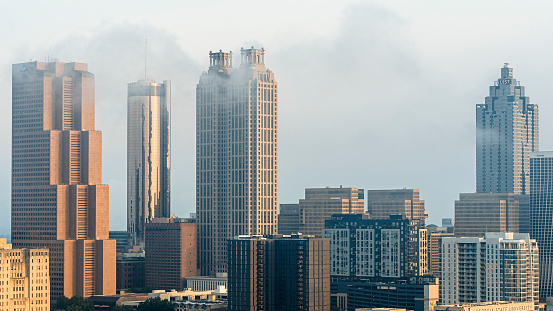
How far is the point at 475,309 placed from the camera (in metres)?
197

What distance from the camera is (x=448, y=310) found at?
199 metres

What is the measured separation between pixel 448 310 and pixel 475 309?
4.00 metres
